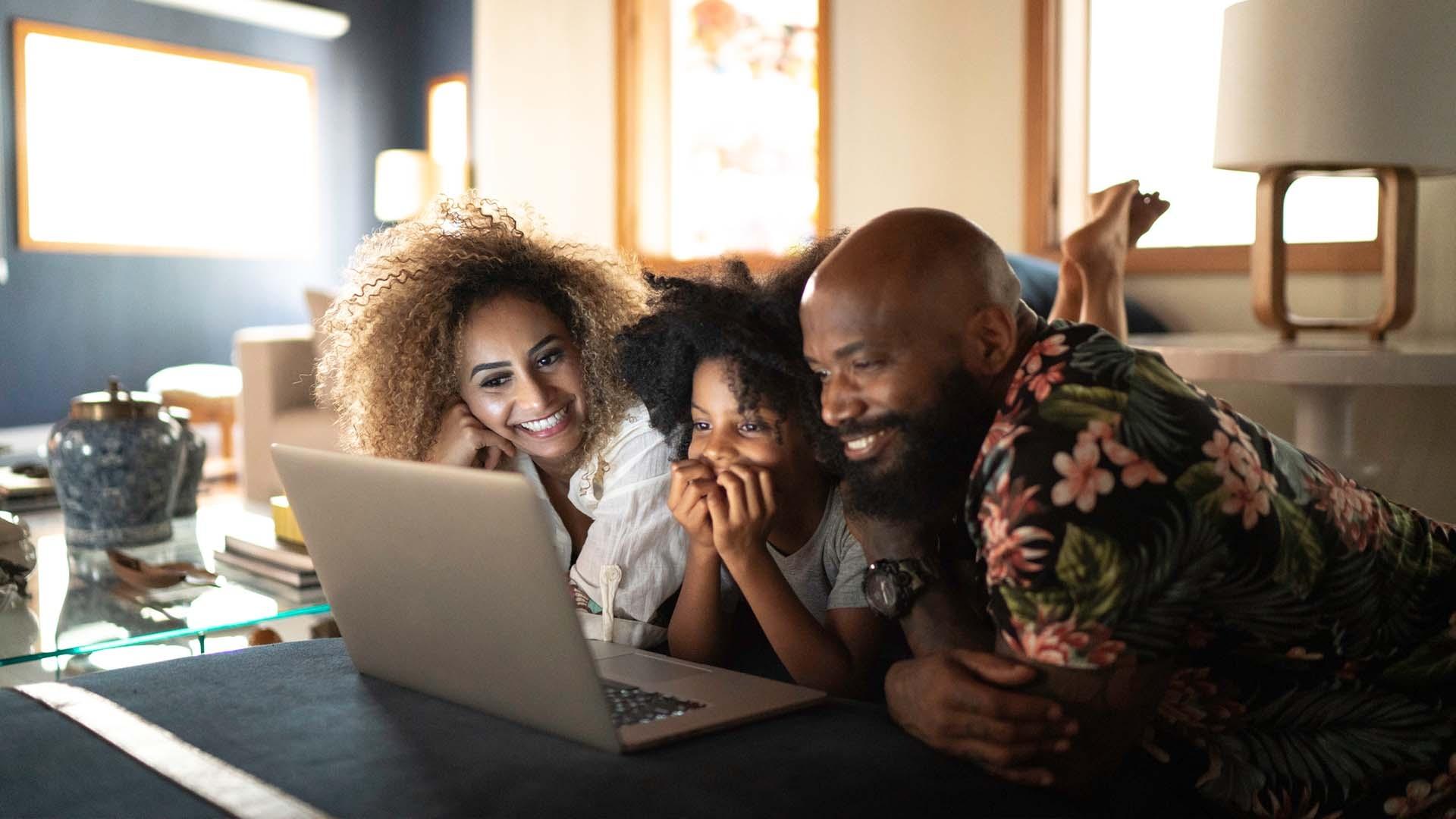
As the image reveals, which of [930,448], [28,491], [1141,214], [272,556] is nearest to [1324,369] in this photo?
[1141,214]

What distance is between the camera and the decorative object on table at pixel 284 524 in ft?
7.22

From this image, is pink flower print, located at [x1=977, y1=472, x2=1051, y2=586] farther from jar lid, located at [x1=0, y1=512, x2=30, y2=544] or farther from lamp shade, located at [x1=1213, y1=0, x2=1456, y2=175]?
lamp shade, located at [x1=1213, y1=0, x2=1456, y2=175]

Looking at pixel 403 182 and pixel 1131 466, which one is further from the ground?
pixel 403 182

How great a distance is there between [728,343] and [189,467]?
5.56 ft

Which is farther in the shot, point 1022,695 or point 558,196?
point 558,196

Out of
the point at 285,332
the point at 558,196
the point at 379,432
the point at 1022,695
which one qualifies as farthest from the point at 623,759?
the point at 558,196

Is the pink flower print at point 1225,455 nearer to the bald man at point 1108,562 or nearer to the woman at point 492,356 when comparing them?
the bald man at point 1108,562

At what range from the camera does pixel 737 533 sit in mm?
1208

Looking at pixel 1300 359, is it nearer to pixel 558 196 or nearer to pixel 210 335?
pixel 558 196

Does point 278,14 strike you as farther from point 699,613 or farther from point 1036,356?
point 1036,356

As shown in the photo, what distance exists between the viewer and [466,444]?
1.65m

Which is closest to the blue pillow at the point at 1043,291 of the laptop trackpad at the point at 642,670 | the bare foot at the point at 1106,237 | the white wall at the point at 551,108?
the bare foot at the point at 1106,237

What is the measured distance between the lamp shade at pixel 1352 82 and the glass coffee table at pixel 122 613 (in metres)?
1.96

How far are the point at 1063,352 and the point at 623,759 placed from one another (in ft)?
1.46
